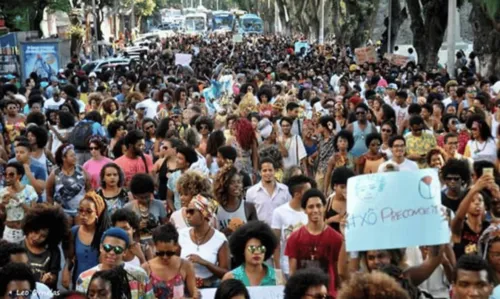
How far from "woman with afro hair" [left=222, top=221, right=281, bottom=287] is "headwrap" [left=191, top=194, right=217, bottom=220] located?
693mm

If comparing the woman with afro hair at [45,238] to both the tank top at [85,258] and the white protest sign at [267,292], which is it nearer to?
the tank top at [85,258]

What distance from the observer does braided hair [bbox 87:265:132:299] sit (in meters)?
6.96

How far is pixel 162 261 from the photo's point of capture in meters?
7.75

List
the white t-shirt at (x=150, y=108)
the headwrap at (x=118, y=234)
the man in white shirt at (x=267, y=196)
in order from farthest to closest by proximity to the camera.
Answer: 1. the white t-shirt at (x=150, y=108)
2. the man in white shirt at (x=267, y=196)
3. the headwrap at (x=118, y=234)

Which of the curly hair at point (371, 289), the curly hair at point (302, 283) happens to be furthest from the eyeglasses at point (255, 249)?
the curly hair at point (371, 289)

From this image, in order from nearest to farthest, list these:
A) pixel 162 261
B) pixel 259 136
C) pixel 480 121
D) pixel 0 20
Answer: pixel 162 261 < pixel 480 121 < pixel 259 136 < pixel 0 20

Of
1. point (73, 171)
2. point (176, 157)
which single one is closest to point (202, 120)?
point (176, 157)

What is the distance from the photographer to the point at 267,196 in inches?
408

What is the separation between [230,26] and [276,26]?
4.99 meters

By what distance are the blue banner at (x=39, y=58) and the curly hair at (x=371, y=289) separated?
28.8 meters

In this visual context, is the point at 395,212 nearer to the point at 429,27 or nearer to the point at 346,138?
the point at 346,138

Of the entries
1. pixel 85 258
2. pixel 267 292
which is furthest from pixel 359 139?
pixel 267 292

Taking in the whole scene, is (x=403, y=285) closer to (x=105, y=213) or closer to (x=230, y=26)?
(x=105, y=213)

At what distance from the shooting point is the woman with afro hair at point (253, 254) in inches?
305
